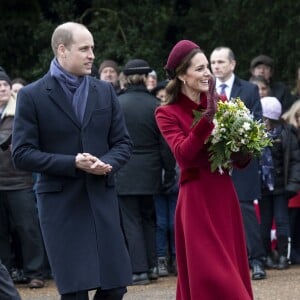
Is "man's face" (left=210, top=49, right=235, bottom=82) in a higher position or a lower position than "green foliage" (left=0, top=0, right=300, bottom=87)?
lower

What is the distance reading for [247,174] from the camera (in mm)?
11445

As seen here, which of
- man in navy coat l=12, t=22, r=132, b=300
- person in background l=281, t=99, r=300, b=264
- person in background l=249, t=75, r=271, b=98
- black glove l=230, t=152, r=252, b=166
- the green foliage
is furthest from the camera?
the green foliage

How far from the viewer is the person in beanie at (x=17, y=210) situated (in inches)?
475

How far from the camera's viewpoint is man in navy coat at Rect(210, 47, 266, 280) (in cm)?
1140

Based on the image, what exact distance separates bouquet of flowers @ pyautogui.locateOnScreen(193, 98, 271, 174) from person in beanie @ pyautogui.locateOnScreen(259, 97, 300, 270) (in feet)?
12.8

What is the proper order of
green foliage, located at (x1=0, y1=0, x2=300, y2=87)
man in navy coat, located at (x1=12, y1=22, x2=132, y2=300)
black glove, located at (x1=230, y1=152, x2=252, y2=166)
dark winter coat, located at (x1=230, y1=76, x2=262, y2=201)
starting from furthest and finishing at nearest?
green foliage, located at (x1=0, y1=0, x2=300, y2=87), dark winter coat, located at (x1=230, y1=76, x2=262, y2=201), black glove, located at (x1=230, y1=152, x2=252, y2=166), man in navy coat, located at (x1=12, y1=22, x2=132, y2=300)

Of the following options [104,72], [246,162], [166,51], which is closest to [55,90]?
[246,162]

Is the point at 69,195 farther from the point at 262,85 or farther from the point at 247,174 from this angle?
the point at 262,85

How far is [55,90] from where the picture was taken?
787 cm

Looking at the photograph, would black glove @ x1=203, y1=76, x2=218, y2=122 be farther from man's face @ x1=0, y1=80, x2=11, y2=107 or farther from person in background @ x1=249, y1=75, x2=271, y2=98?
person in background @ x1=249, y1=75, x2=271, y2=98

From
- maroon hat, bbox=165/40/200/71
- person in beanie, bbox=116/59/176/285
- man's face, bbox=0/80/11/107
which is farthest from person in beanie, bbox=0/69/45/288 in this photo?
maroon hat, bbox=165/40/200/71

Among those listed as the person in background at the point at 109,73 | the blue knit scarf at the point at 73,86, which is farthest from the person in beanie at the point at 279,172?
the blue knit scarf at the point at 73,86

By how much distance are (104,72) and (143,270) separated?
3.15 metres

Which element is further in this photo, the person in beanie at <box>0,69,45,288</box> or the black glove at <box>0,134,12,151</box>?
the person in beanie at <box>0,69,45,288</box>
